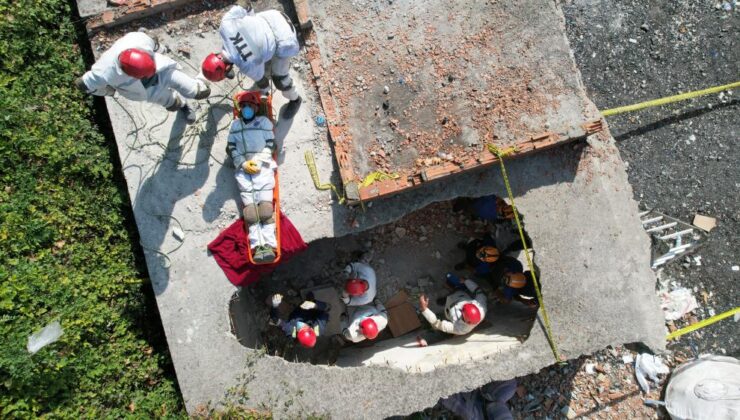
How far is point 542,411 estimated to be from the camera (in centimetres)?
691

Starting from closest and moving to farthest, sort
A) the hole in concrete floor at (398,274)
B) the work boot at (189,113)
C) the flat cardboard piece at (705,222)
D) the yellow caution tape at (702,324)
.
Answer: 1. the work boot at (189,113)
2. the hole in concrete floor at (398,274)
3. the yellow caution tape at (702,324)
4. the flat cardboard piece at (705,222)

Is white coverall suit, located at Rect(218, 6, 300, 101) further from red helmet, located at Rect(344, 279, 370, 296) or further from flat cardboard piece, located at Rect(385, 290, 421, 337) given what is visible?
flat cardboard piece, located at Rect(385, 290, 421, 337)

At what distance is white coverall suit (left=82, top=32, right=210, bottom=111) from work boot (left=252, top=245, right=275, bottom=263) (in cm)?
172

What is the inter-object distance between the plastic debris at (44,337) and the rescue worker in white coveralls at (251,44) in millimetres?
3239

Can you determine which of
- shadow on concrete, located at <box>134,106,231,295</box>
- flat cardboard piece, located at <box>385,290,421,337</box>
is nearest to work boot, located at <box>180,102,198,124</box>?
shadow on concrete, located at <box>134,106,231,295</box>

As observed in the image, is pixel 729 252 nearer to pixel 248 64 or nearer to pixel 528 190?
pixel 528 190

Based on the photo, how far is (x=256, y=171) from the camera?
Answer: 511 centimetres

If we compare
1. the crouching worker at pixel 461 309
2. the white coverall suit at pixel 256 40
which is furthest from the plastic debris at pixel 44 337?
the crouching worker at pixel 461 309

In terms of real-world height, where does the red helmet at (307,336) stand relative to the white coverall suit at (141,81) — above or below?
below

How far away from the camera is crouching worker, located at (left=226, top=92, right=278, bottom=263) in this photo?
5.12 meters

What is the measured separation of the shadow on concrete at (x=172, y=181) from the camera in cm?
545

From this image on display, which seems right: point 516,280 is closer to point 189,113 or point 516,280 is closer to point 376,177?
point 376,177

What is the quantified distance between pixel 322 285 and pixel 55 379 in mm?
3227

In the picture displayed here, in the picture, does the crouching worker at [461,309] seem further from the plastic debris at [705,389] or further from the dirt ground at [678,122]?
the plastic debris at [705,389]
